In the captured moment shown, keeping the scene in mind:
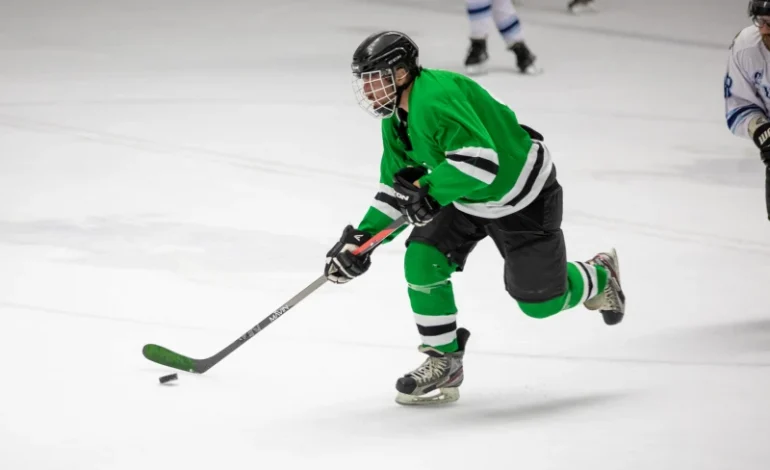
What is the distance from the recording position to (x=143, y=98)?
603 cm

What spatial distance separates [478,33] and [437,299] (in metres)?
3.76

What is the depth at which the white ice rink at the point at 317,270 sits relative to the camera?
8.75ft

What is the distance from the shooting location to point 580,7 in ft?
26.5

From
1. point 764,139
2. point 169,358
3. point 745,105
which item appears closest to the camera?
point 169,358

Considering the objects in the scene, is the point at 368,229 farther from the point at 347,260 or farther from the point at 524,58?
the point at 524,58

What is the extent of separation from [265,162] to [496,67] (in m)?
2.06

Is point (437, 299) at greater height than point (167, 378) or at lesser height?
greater

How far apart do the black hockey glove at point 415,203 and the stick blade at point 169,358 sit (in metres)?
0.72

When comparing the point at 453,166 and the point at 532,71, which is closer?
the point at 453,166

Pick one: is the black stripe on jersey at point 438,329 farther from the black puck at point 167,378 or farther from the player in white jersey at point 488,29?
the player in white jersey at point 488,29

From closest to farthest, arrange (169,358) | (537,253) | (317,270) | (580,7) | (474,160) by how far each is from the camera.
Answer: (474,160)
(537,253)
(169,358)
(317,270)
(580,7)

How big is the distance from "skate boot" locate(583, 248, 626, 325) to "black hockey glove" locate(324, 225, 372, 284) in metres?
0.71

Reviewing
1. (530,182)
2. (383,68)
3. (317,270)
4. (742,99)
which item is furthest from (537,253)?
(317,270)

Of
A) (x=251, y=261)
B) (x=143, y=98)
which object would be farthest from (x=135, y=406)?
(x=143, y=98)
